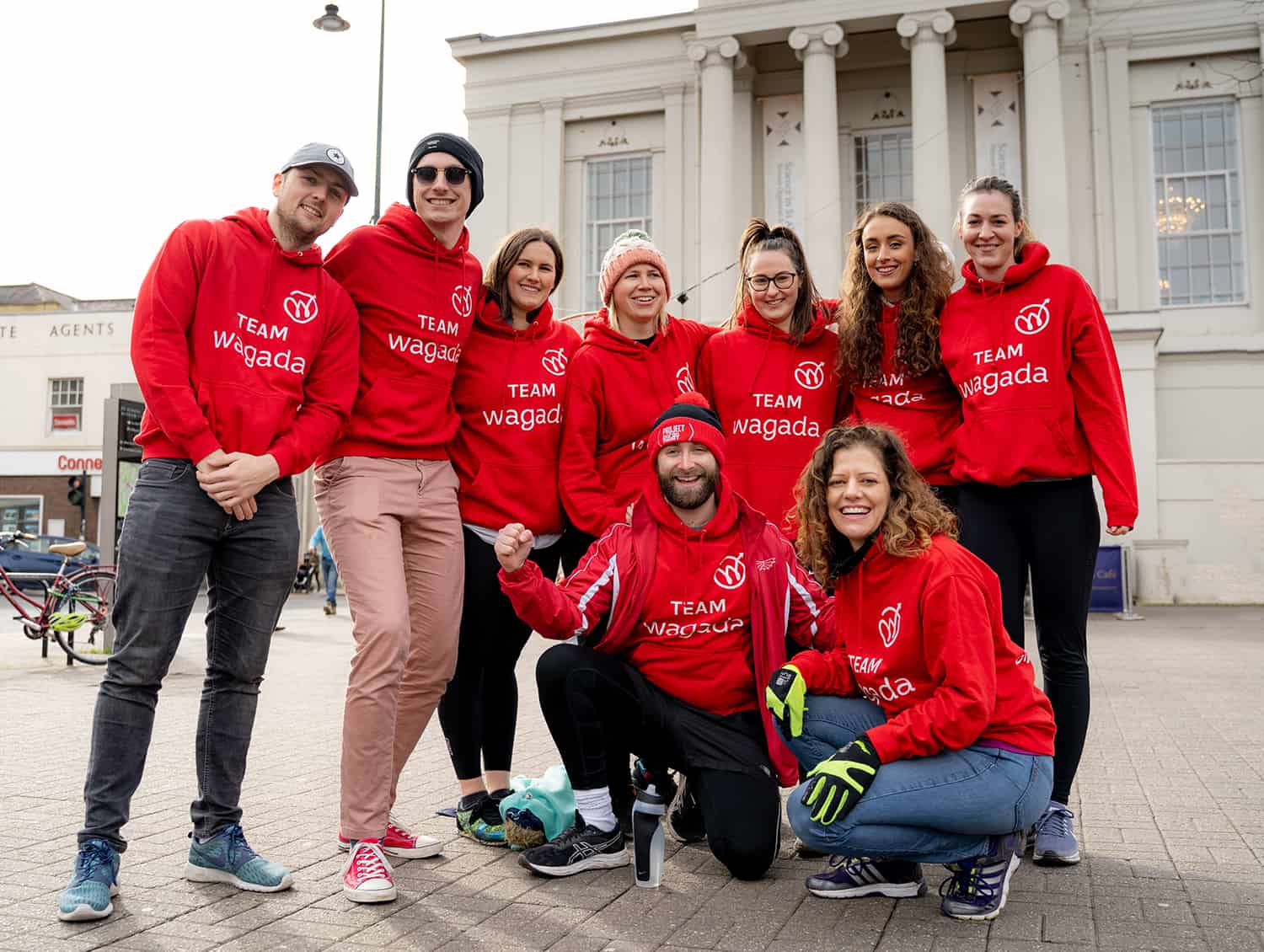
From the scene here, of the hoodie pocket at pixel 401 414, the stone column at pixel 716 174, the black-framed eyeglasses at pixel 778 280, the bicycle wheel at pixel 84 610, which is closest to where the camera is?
the hoodie pocket at pixel 401 414

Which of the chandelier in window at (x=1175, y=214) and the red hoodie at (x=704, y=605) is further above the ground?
the chandelier in window at (x=1175, y=214)

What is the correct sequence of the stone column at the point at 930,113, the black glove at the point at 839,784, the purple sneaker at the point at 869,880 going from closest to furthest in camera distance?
the black glove at the point at 839,784 < the purple sneaker at the point at 869,880 < the stone column at the point at 930,113

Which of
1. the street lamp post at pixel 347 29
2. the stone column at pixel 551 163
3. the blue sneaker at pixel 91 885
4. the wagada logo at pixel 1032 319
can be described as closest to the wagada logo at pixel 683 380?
the wagada logo at pixel 1032 319

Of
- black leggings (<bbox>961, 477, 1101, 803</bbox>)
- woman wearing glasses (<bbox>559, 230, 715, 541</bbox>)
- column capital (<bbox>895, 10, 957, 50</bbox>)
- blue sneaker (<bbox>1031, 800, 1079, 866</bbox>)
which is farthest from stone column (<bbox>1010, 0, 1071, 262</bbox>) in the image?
blue sneaker (<bbox>1031, 800, 1079, 866</bbox>)

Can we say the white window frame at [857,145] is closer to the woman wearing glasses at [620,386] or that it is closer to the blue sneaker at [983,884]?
the woman wearing glasses at [620,386]

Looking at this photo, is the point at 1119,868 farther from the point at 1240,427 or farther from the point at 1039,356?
the point at 1240,427

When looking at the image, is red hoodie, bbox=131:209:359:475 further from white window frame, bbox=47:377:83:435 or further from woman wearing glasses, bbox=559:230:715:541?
white window frame, bbox=47:377:83:435

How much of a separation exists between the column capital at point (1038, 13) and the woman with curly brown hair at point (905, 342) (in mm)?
22809

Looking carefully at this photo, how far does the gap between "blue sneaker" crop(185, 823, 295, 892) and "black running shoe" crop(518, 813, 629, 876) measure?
829 millimetres

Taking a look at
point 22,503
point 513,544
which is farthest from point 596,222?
point 513,544

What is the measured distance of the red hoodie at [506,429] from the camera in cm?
439

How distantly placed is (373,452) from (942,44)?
24258 mm

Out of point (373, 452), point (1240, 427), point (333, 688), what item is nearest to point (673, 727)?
point (373, 452)

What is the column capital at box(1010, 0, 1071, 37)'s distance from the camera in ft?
78.6
